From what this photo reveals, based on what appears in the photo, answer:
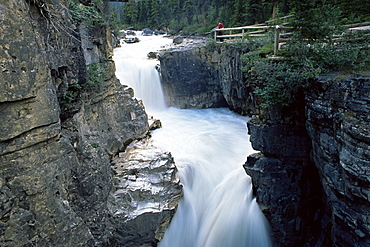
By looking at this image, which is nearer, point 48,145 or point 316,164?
point 48,145

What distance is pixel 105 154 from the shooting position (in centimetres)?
773

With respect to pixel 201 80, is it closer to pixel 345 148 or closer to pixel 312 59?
pixel 312 59

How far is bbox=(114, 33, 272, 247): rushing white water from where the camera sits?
8133 millimetres

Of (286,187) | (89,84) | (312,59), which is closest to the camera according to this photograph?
(312,59)

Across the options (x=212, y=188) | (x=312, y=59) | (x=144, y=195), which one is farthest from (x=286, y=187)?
(x=144, y=195)

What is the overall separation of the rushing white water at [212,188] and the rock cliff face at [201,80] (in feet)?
7.38

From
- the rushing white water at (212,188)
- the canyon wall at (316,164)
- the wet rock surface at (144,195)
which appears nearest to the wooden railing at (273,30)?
the canyon wall at (316,164)

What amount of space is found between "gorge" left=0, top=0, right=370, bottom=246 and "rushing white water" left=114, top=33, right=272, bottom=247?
1.82ft

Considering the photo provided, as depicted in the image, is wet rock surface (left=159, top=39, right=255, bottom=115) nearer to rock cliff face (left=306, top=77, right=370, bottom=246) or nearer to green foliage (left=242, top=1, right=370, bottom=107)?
green foliage (left=242, top=1, right=370, bottom=107)

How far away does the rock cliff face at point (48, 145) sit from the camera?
4.19 metres

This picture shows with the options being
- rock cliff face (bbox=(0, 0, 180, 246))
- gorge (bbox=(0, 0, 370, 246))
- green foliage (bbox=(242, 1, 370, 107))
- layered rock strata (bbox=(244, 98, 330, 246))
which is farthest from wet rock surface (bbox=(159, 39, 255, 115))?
rock cliff face (bbox=(0, 0, 180, 246))

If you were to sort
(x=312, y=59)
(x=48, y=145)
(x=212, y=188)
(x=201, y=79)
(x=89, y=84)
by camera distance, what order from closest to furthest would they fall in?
(x=48, y=145) < (x=312, y=59) < (x=89, y=84) < (x=212, y=188) < (x=201, y=79)

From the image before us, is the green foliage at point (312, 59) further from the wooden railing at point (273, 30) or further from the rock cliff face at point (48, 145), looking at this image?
the rock cliff face at point (48, 145)

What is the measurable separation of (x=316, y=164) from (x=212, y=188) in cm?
382
